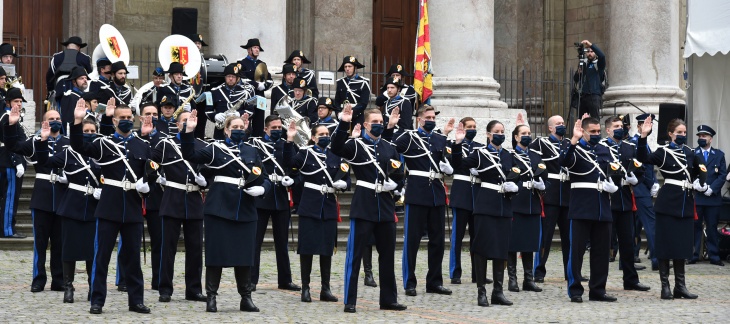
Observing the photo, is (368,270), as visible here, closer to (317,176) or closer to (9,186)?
(317,176)

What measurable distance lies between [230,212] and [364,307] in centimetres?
164

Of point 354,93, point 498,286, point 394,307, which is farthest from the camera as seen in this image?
point 354,93

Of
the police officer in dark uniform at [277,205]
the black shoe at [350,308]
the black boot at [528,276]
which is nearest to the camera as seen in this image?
the black shoe at [350,308]

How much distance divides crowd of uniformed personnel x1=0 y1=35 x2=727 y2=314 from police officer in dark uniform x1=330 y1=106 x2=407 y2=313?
0.01 m

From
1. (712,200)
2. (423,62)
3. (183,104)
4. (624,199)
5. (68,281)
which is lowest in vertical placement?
(68,281)

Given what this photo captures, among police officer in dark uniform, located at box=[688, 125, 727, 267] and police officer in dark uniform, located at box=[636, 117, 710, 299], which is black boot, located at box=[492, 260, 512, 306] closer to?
police officer in dark uniform, located at box=[636, 117, 710, 299]

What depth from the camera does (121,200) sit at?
492 inches

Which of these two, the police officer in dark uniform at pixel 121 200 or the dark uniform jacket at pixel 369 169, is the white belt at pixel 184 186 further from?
the dark uniform jacket at pixel 369 169

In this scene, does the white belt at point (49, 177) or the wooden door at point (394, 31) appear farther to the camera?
the wooden door at point (394, 31)

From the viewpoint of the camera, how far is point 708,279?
16.6m

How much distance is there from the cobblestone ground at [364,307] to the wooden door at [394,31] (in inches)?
448

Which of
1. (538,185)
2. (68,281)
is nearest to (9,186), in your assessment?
(68,281)

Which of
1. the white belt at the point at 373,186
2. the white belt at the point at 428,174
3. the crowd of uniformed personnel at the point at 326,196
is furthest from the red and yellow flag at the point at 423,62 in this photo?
the white belt at the point at 373,186

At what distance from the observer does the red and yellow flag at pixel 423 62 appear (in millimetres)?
20141
